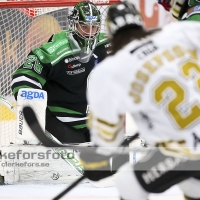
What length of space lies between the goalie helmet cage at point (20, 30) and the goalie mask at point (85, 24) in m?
0.30

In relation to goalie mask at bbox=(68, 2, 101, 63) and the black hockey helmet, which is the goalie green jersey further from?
the black hockey helmet

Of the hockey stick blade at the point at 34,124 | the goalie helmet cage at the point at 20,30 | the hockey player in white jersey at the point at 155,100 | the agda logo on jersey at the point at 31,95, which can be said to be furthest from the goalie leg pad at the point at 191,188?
the goalie helmet cage at the point at 20,30

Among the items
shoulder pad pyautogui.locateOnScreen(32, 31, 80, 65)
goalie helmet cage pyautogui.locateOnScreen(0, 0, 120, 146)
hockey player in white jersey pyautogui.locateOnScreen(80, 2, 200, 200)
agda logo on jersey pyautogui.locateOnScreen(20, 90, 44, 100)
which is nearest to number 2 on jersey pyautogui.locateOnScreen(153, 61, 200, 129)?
hockey player in white jersey pyautogui.locateOnScreen(80, 2, 200, 200)

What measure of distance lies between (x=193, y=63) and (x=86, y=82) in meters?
2.14

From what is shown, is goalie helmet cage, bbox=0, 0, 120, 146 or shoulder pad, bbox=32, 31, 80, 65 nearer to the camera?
shoulder pad, bbox=32, 31, 80, 65

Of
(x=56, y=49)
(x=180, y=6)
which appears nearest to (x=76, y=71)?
(x=56, y=49)

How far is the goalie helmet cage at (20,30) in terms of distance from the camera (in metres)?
4.07

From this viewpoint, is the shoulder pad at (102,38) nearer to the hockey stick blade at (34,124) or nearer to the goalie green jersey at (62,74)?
the goalie green jersey at (62,74)

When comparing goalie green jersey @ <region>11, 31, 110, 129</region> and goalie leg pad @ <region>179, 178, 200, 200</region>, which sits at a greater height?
goalie leg pad @ <region>179, 178, 200, 200</region>

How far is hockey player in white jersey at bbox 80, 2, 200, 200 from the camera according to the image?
1763mm

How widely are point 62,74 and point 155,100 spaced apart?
83.8 inches

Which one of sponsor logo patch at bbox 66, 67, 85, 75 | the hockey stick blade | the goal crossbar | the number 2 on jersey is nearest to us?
the number 2 on jersey

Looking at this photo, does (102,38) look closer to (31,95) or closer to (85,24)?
(85,24)

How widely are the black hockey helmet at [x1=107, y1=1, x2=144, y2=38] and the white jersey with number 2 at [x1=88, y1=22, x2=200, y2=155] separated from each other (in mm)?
74
